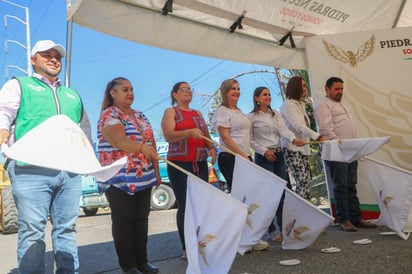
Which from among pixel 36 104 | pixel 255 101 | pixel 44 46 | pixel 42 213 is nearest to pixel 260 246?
pixel 255 101

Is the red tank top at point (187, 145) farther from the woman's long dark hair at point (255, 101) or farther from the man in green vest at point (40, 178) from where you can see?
the man in green vest at point (40, 178)

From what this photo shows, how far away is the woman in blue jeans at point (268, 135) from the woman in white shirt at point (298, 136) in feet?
0.42

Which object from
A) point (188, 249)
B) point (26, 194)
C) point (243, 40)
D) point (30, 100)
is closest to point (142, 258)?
point (188, 249)

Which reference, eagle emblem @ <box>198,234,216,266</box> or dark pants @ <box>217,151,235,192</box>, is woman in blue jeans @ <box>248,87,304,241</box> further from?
eagle emblem @ <box>198,234,216,266</box>

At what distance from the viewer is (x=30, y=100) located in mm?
2195

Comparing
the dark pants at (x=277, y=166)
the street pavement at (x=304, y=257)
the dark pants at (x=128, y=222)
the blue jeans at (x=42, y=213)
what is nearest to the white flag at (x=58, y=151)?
the blue jeans at (x=42, y=213)

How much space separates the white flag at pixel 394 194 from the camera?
344 cm

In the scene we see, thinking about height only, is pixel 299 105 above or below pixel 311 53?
below

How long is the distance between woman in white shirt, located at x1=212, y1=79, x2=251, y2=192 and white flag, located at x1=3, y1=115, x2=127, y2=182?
164 cm

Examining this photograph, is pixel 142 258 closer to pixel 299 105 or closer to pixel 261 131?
pixel 261 131

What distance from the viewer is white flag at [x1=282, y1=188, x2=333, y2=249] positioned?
3.10 meters

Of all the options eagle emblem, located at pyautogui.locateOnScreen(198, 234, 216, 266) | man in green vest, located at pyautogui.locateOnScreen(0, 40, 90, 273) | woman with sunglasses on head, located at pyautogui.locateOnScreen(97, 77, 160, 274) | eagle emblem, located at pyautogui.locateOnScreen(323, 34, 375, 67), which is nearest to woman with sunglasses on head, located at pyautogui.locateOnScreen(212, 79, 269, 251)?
woman with sunglasses on head, located at pyautogui.locateOnScreen(97, 77, 160, 274)

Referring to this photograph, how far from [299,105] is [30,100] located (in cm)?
295

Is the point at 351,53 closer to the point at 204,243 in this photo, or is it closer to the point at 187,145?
the point at 187,145
